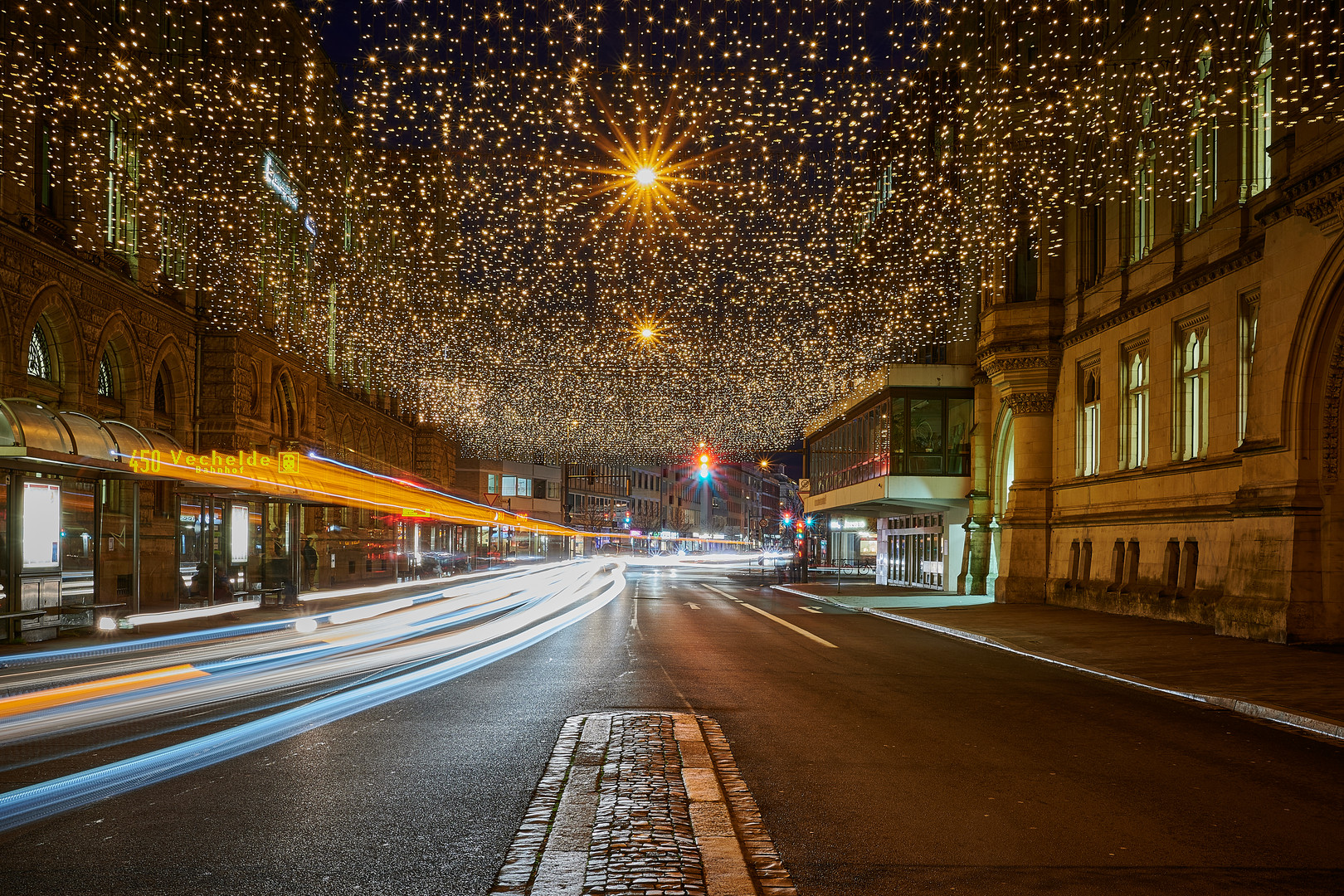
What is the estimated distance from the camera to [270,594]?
26.0m

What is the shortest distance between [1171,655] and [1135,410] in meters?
11.3

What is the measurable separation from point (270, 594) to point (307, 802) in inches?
836

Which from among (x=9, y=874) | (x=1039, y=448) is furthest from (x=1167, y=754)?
(x=1039, y=448)

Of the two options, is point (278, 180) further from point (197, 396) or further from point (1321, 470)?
point (1321, 470)

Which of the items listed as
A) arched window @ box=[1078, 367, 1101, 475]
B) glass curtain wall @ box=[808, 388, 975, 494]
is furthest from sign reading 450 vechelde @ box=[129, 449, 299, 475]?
arched window @ box=[1078, 367, 1101, 475]

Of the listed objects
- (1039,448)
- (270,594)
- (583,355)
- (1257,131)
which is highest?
(1257,131)

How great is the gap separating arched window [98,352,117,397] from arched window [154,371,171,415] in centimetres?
265

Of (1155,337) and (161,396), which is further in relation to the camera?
(161,396)

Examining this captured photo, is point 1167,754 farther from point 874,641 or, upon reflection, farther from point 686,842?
point 874,641

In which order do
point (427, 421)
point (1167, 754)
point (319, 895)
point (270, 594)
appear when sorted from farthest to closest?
point (427, 421)
point (270, 594)
point (1167, 754)
point (319, 895)

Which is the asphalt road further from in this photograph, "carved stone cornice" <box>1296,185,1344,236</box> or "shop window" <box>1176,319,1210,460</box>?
Result: "shop window" <box>1176,319,1210,460</box>

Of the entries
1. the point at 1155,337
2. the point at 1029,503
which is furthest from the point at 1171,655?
the point at 1029,503

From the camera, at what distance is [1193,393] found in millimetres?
22109

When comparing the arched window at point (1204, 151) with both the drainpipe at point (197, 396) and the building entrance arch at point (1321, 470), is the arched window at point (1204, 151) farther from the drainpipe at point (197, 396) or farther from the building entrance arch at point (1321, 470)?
the drainpipe at point (197, 396)
